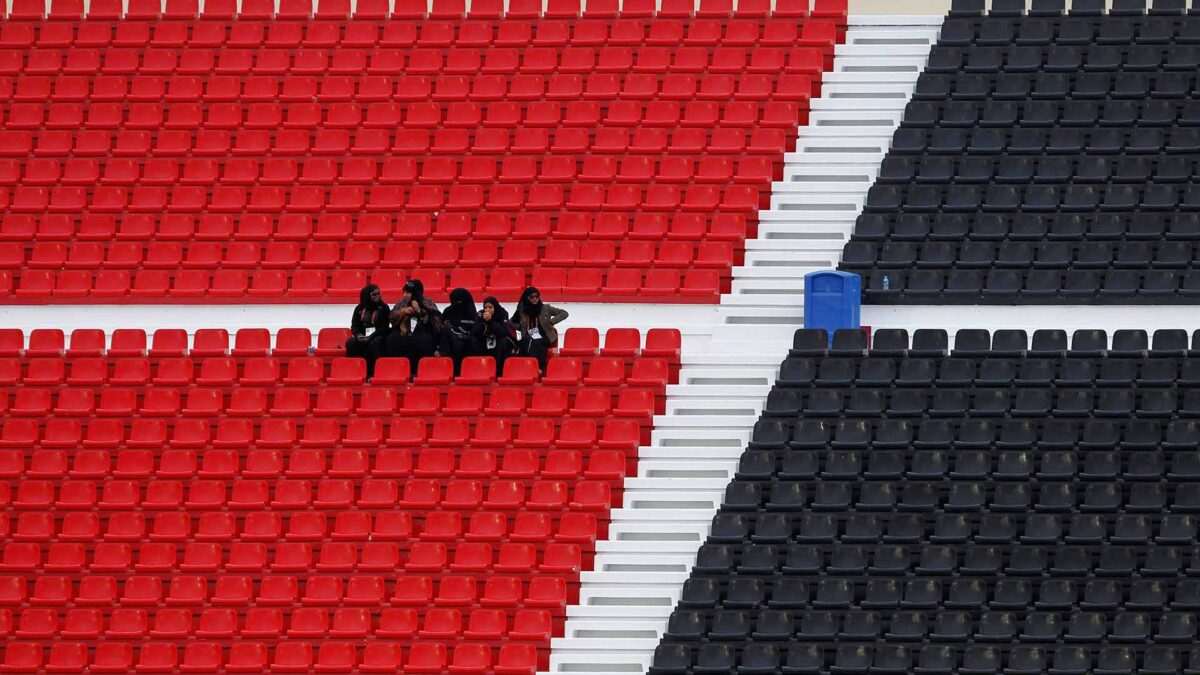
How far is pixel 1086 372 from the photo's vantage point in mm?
19141

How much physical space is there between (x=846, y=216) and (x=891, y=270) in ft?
3.53

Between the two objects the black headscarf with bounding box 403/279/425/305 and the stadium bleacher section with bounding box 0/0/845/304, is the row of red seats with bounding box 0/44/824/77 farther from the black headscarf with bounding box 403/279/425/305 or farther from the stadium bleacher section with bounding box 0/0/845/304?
the black headscarf with bounding box 403/279/425/305

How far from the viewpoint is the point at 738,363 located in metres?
20.2

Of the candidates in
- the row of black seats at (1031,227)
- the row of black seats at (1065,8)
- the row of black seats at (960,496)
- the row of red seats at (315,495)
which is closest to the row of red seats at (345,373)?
the row of red seats at (315,495)

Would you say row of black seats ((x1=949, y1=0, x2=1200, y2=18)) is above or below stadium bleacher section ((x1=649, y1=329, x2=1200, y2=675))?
above

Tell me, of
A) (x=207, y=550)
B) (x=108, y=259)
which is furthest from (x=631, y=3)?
(x=207, y=550)

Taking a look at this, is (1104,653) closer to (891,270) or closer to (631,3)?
(891,270)

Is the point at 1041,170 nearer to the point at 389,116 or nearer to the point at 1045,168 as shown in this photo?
the point at 1045,168

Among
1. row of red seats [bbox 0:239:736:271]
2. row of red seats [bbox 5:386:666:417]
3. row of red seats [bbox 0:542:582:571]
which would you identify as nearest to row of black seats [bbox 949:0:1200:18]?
row of red seats [bbox 0:239:736:271]

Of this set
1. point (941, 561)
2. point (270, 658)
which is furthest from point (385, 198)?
point (941, 561)

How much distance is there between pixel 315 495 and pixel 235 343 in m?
2.04

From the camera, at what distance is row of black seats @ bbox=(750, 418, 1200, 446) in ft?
61.4

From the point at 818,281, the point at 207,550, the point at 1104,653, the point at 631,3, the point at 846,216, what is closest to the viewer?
the point at 1104,653

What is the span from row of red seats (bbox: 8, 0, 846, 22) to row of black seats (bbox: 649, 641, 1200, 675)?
298 inches
